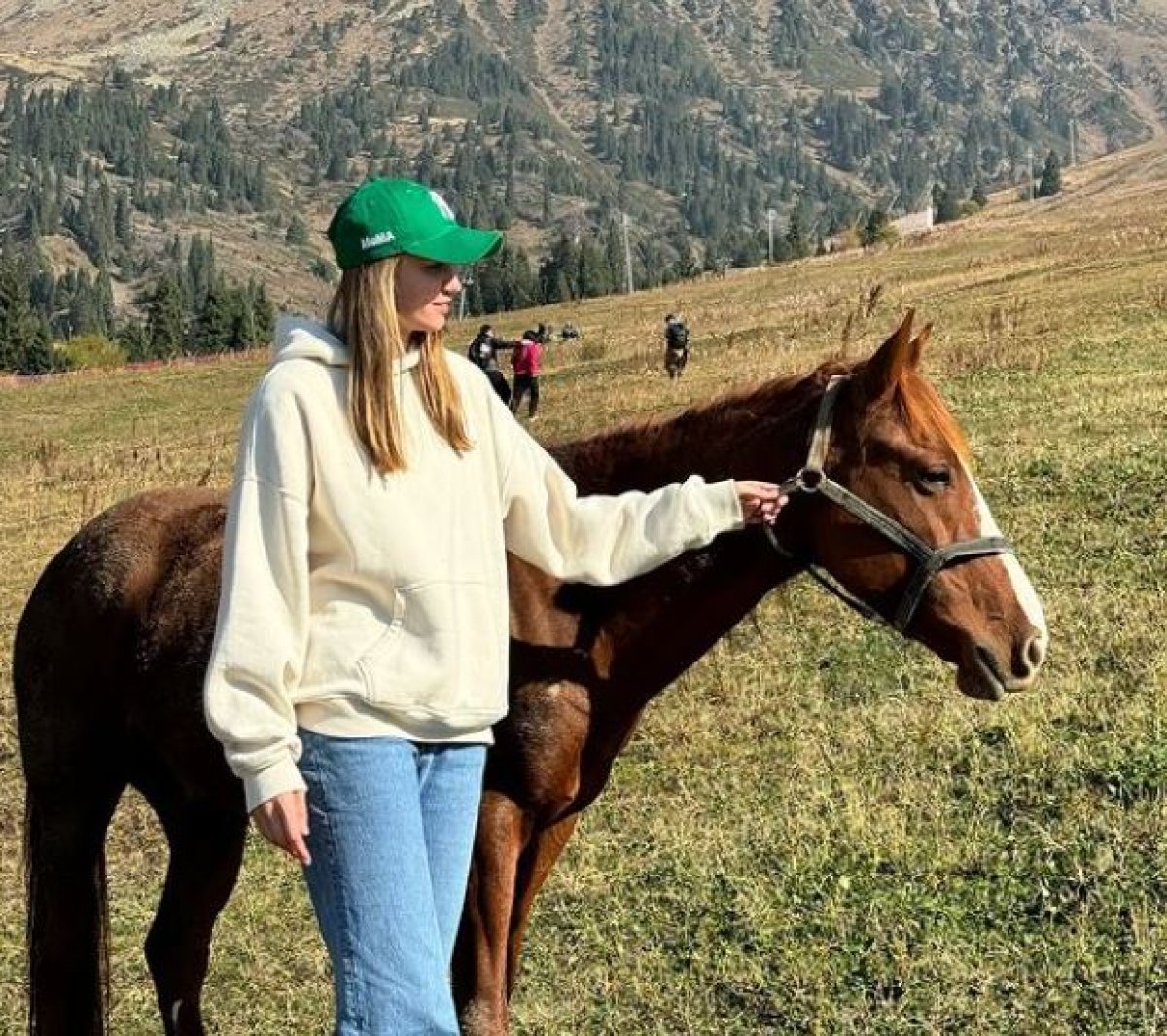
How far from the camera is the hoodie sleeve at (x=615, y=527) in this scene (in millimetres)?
3904

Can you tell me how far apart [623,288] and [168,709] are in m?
162

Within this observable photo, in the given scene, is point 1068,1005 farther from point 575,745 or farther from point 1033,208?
point 1033,208

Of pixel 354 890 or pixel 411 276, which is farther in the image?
pixel 411 276

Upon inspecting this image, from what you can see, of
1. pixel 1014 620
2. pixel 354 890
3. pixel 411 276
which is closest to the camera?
pixel 354 890

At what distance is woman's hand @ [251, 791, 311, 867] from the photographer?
10.2 ft

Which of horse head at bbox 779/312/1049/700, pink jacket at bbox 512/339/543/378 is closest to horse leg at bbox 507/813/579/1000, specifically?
horse head at bbox 779/312/1049/700

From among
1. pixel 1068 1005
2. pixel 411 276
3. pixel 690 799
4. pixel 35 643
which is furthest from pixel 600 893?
pixel 411 276

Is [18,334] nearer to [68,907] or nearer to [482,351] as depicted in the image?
[482,351]

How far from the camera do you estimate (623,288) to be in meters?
165

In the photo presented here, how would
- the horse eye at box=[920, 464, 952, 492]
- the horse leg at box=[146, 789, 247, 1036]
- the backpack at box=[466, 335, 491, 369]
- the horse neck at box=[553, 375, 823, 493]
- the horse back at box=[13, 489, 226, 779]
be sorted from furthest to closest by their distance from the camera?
the backpack at box=[466, 335, 491, 369] → the horse leg at box=[146, 789, 247, 1036] → the horse back at box=[13, 489, 226, 779] → the horse neck at box=[553, 375, 823, 493] → the horse eye at box=[920, 464, 952, 492]

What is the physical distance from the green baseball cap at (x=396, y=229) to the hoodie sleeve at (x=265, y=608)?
1.36 ft

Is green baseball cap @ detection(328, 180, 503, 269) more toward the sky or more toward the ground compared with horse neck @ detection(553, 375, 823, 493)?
more toward the sky

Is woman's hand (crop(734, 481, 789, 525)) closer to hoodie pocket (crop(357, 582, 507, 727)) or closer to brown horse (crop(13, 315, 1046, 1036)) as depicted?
Result: brown horse (crop(13, 315, 1046, 1036))

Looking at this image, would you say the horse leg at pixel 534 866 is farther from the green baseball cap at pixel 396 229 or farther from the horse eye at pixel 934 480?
the green baseball cap at pixel 396 229
